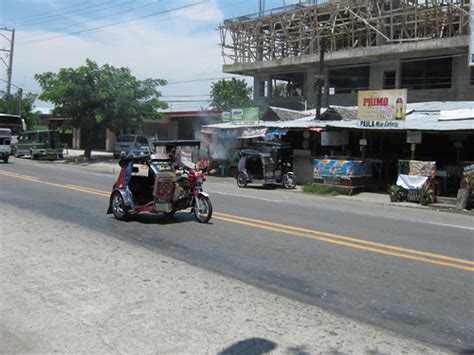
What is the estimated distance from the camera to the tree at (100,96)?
35.4 metres

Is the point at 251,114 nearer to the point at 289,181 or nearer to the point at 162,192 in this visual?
the point at 289,181

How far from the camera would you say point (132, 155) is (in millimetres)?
10484

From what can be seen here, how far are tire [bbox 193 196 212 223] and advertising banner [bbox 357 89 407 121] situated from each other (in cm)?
1067

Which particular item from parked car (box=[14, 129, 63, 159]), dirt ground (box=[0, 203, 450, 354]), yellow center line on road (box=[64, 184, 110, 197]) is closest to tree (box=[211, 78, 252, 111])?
parked car (box=[14, 129, 63, 159])

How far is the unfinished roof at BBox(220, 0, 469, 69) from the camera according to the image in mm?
28500

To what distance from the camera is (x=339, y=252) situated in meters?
7.77

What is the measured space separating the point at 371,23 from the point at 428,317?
95.9 feet

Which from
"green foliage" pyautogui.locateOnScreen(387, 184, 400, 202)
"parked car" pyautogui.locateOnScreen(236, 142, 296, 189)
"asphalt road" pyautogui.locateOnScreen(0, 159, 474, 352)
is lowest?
"asphalt road" pyautogui.locateOnScreen(0, 159, 474, 352)

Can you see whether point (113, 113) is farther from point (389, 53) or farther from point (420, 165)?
point (420, 165)

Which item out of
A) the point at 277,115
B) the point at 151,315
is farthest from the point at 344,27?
the point at 151,315

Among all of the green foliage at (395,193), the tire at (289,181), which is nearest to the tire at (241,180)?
the tire at (289,181)

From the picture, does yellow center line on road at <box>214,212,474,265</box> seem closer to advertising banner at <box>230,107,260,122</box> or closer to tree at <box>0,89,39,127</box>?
advertising banner at <box>230,107,260,122</box>

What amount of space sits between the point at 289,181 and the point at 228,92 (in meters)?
38.1

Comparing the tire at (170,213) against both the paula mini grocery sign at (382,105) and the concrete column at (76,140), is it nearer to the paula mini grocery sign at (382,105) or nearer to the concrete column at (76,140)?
the paula mini grocery sign at (382,105)
